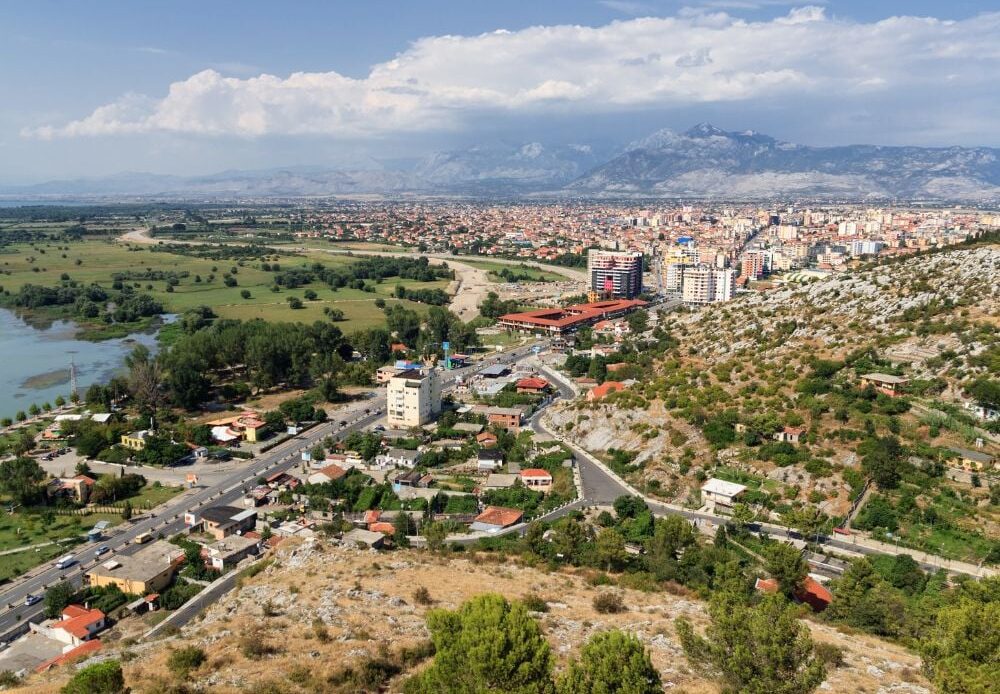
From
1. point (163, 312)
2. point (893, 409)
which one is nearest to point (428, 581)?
point (893, 409)

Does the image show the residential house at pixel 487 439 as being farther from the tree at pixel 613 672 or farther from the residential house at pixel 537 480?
the tree at pixel 613 672

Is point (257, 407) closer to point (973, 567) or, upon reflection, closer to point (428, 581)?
point (428, 581)

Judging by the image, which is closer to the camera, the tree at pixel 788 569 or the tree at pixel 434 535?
the tree at pixel 788 569

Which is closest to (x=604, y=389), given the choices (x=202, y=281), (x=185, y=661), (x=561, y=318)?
(x=561, y=318)

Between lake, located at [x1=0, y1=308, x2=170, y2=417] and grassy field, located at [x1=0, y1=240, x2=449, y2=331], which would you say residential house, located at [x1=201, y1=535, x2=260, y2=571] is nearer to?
lake, located at [x1=0, y1=308, x2=170, y2=417]

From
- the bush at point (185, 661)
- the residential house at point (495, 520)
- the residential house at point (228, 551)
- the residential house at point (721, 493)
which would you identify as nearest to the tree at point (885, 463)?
the residential house at point (721, 493)

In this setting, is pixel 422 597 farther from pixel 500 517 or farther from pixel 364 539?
pixel 500 517
